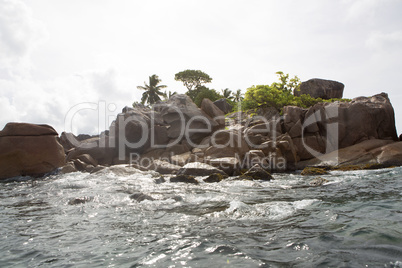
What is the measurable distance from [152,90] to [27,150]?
36121mm

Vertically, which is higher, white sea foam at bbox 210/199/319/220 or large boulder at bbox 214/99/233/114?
large boulder at bbox 214/99/233/114

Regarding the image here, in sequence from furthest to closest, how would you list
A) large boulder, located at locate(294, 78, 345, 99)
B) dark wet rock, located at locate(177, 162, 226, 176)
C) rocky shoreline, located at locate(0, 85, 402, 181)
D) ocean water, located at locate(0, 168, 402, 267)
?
large boulder, located at locate(294, 78, 345, 99)
rocky shoreline, located at locate(0, 85, 402, 181)
dark wet rock, located at locate(177, 162, 226, 176)
ocean water, located at locate(0, 168, 402, 267)

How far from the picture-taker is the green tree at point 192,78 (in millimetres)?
49250

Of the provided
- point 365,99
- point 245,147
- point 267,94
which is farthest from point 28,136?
point 365,99

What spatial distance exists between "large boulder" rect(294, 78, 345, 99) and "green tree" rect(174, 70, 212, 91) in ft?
74.1

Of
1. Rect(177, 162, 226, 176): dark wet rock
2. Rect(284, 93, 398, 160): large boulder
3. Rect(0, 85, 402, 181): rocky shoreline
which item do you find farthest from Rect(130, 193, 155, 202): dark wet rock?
Rect(284, 93, 398, 160): large boulder

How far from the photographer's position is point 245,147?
19.4 metres

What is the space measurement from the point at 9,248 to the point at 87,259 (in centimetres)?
168

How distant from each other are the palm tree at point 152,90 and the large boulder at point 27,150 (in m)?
34.4

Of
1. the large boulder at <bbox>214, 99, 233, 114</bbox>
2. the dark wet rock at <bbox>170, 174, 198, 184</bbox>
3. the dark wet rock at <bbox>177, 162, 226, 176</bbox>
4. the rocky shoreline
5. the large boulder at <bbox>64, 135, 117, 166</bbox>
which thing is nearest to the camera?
the dark wet rock at <bbox>170, 174, 198, 184</bbox>

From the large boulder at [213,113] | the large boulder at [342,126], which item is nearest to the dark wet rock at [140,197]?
the large boulder at [342,126]

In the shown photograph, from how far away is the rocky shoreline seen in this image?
16734mm

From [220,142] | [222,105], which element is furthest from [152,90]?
[220,142]

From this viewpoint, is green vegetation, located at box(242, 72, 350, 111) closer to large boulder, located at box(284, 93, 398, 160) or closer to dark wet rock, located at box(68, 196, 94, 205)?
large boulder, located at box(284, 93, 398, 160)
